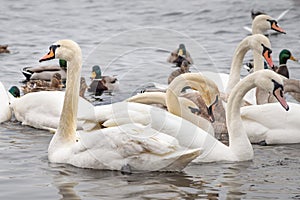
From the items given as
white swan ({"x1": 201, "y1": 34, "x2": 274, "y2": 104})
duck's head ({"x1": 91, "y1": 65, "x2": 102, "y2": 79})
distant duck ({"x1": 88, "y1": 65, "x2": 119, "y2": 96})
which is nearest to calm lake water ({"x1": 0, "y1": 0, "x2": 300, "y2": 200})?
distant duck ({"x1": 88, "y1": 65, "x2": 119, "y2": 96})

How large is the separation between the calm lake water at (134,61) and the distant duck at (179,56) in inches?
6.5

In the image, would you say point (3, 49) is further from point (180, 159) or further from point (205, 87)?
point (180, 159)

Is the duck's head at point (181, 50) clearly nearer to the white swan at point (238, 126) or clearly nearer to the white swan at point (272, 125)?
the white swan at point (272, 125)

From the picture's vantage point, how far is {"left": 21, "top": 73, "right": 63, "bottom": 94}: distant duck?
43.6ft

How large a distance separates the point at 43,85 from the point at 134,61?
1935mm

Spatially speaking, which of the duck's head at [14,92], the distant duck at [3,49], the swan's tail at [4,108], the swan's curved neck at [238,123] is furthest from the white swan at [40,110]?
the distant duck at [3,49]

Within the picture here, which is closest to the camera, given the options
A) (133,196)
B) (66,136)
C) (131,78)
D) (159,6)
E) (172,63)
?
(133,196)

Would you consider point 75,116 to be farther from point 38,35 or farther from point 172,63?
point 38,35

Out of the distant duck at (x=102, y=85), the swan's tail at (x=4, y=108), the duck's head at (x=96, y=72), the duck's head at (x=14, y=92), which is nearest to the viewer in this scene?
the swan's tail at (x=4, y=108)

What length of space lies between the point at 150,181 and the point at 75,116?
142 centimetres

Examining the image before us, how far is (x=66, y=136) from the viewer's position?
9.02 m

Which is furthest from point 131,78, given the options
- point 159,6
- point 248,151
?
point 159,6

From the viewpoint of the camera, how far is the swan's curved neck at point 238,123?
923cm

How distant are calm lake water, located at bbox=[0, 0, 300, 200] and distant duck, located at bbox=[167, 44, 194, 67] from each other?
16cm
